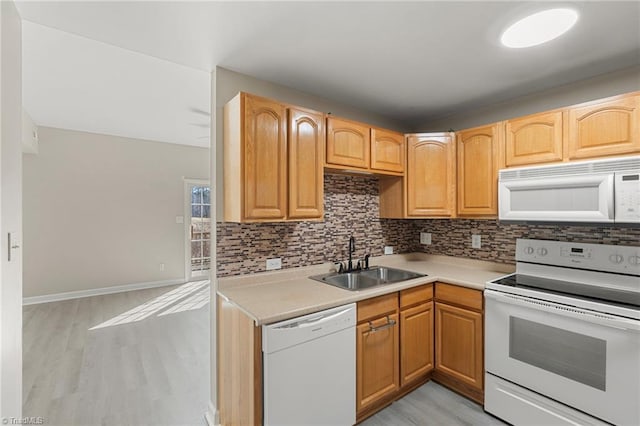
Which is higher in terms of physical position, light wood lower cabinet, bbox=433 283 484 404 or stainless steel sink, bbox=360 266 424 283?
stainless steel sink, bbox=360 266 424 283

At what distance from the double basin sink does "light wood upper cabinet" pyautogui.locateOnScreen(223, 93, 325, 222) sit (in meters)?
0.62

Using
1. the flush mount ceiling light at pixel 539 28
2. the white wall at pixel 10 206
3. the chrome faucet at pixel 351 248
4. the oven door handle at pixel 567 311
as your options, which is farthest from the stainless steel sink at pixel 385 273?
the white wall at pixel 10 206

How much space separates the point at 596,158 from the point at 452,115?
1376mm

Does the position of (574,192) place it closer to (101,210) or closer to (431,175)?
(431,175)

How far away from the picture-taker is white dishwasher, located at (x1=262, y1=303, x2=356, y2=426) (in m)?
1.55

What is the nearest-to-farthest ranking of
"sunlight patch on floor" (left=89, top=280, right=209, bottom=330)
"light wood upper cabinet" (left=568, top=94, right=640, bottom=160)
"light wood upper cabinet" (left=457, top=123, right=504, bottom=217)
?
"light wood upper cabinet" (left=568, top=94, right=640, bottom=160), "light wood upper cabinet" (left=457, top=123, right=504, bottom=217), "sunlight patch on floor" (left=89, top=280, right=209, bottom=330)

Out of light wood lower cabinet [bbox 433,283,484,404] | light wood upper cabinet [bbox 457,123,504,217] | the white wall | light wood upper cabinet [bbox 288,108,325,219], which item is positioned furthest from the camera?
light wood upper cabinet [bbox 457,123,504,217]

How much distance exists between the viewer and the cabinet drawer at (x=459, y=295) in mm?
2217

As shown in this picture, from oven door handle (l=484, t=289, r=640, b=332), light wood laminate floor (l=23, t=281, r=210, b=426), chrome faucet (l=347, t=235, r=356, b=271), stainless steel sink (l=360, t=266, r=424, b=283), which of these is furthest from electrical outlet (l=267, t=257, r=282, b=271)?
oven door handle (l=484, t=289, r=640, b=332)

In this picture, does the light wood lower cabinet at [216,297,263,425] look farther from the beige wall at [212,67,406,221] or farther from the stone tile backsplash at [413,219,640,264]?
the stone tile backsplash at [413,219,640,264]

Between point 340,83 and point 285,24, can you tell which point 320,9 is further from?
point 340,83

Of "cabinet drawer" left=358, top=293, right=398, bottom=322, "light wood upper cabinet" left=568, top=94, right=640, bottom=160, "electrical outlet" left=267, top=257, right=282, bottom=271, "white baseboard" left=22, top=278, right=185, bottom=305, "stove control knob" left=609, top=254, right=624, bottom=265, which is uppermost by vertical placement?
"light wood upper cabinet" left=568, top=94, right=640, bottom=160

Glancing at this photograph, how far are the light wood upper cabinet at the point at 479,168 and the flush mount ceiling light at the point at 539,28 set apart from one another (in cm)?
75

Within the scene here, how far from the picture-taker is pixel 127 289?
16.8 ft
